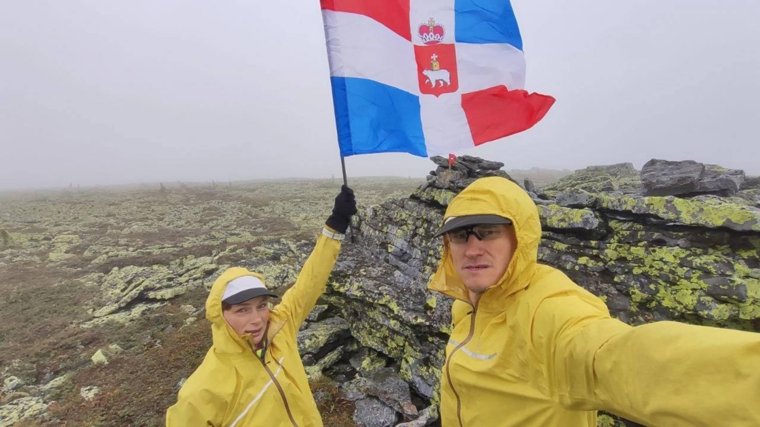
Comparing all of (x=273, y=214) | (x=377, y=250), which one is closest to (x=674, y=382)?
(x=377, y=250)

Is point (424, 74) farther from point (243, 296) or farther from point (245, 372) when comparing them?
point (245, 372)

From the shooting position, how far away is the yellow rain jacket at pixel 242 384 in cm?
446

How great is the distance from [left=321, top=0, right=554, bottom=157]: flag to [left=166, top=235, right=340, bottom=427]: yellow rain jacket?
301 cm

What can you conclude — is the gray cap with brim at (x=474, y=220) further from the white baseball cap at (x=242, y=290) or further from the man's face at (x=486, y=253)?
the white baseball cap at (x=242, y=290)

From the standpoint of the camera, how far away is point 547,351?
267 centimetres

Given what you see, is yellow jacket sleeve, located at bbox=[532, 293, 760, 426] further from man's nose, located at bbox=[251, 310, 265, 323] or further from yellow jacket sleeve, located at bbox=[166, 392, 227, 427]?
yellow jacket sleeve, located at bbox=[166, 392, 227, 427]

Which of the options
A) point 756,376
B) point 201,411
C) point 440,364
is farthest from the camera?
point 440,364

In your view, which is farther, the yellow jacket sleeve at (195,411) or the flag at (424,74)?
the flag at (424,74)

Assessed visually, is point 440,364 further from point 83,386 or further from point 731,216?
point 83,386

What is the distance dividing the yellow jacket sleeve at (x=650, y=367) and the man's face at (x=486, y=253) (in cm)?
→ 56

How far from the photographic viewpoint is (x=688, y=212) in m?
6.48

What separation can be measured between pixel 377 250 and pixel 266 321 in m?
6.50

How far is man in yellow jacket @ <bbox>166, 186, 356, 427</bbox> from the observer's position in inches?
177

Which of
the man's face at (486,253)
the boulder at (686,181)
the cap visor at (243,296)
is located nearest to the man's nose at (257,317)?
the cap visor at (243,296)
